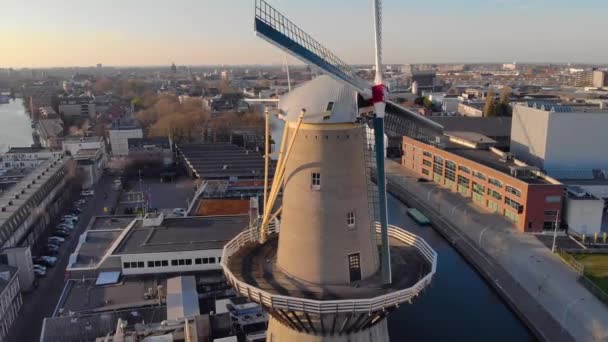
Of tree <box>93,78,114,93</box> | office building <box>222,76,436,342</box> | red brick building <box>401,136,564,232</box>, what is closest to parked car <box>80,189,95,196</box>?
red brick building <box>401,136,564,232</box>

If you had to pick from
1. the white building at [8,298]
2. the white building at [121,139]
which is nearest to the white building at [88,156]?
the white building at [121,139]

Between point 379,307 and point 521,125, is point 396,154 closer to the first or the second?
point 521,125

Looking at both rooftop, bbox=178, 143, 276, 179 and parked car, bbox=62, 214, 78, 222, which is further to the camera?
rooftop, bbox=178, 143, 276, 179

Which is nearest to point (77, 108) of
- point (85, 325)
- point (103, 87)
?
point (103, 87)

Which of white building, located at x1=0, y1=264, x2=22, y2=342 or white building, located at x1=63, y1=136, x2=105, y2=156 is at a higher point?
white building, located at x1=63, y1=136, x2=105, y2=156

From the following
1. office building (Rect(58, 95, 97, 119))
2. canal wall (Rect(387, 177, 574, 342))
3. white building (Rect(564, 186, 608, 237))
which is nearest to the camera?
canal wall (Rect(387, 177, 574, 342))

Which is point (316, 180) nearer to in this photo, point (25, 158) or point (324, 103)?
point (324, 103)

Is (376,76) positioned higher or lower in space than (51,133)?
higher

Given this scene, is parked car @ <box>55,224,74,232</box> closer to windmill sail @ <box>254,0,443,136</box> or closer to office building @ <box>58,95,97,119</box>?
windmill sail @ <box>254,0,443,136</box>
